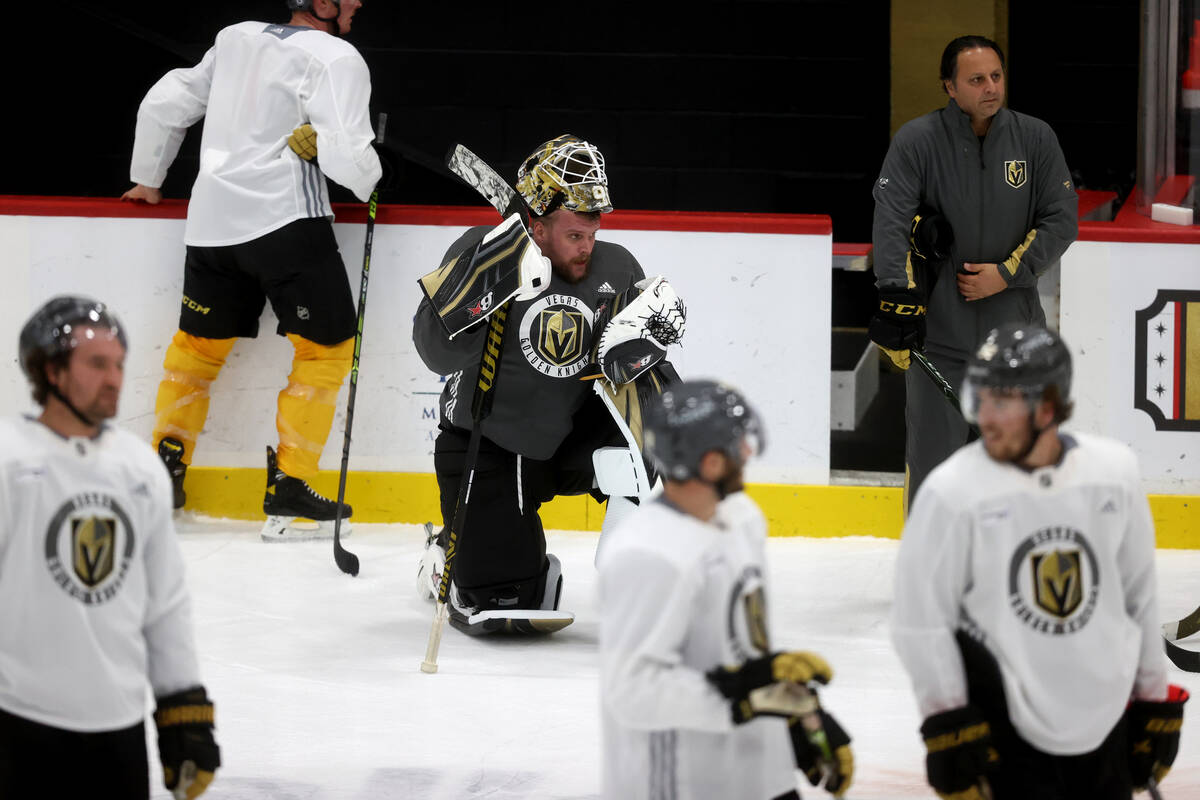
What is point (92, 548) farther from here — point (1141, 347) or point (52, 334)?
point (1141, 347)

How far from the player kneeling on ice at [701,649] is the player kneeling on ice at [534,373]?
155cm

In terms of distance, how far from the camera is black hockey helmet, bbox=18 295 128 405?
6.26 feet

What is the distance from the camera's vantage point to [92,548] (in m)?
1.90

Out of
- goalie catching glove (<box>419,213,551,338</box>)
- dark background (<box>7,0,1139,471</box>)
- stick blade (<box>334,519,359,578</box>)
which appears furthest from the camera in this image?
dark background (<box>7,0,1139,471</box>)

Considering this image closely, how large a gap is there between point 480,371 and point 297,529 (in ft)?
4.52

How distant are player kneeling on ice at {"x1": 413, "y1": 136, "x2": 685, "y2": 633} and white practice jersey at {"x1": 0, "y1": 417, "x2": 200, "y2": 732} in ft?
5.09

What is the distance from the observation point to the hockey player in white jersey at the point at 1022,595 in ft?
6.34

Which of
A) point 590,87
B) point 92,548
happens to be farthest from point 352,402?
point 590,87

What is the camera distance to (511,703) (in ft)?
10.8

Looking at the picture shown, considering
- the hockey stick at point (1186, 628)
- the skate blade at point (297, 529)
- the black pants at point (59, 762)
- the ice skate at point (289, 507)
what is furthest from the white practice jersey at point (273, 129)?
the black pants at point (59, 762)

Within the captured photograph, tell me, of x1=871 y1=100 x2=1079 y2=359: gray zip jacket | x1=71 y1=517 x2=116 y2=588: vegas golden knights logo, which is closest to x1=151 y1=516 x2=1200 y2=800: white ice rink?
x1=871 y1=100 x2=1079 y2=359: gray zip jacket

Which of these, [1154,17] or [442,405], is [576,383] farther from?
[1154,17]

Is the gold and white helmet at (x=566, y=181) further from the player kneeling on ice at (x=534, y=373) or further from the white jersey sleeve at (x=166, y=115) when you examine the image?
the white jersey sleeve at (x=166, y=115)

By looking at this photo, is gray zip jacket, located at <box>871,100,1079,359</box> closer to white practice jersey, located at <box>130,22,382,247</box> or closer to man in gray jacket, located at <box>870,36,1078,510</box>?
man in gray jacket, located at <box>870,36,1078,510</box>
